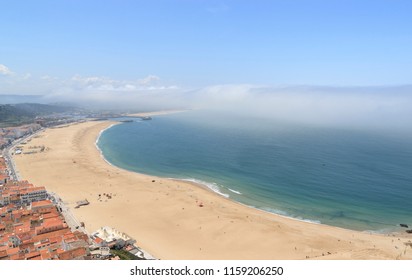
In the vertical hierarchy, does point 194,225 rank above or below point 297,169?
below

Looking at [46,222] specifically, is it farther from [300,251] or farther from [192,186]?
[300,251]

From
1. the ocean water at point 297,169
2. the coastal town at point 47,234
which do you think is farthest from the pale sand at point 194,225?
the ocean water at point 297,169

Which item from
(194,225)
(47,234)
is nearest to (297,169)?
(194,225)

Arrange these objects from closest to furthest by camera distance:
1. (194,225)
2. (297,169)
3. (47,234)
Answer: (47,234) < (194,225) < (297,169)

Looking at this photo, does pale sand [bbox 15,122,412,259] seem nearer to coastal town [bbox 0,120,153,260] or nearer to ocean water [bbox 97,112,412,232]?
coastal town [bbox 0,120,153,260]

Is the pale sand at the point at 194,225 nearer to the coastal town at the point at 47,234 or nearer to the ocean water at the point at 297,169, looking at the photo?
the coastal town at the point at 47,234

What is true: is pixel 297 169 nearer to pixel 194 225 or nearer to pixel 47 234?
pixel 194 225

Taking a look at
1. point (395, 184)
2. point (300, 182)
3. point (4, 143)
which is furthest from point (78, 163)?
point (395, 184)
